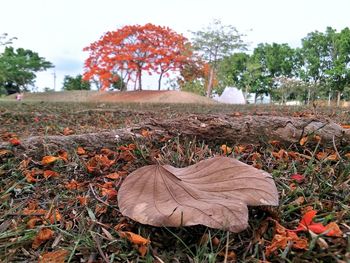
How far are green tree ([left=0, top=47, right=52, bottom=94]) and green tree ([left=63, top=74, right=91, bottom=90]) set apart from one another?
4.31m

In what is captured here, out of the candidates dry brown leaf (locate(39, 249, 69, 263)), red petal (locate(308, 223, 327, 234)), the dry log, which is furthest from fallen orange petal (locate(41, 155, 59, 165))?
red petal (locate(308, 223, 327, 234))

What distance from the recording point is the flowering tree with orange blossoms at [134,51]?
27922mm

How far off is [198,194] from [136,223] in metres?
0.17

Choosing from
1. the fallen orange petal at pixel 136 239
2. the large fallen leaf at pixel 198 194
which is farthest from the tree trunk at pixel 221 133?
the fallen orange petal at pixel 136 239

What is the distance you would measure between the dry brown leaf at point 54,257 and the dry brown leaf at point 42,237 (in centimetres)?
8

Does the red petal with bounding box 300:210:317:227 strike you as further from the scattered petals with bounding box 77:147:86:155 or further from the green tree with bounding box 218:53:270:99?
the green tree with bounding box 218:53:270:99

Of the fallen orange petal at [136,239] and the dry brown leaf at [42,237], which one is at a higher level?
the fallen orange petal at [136,239]

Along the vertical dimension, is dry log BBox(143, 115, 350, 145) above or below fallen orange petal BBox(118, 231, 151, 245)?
above

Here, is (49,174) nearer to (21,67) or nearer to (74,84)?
(21,67)

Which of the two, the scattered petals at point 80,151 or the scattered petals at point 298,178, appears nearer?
the scattered petals at point 298,178

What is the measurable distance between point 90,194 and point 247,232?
54 cm

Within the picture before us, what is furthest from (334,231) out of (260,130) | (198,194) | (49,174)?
(49,174)

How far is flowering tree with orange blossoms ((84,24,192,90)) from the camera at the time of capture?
91.6 feet

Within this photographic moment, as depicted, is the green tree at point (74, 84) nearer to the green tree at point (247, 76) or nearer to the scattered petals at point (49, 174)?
the green tree at point (247, 76)
